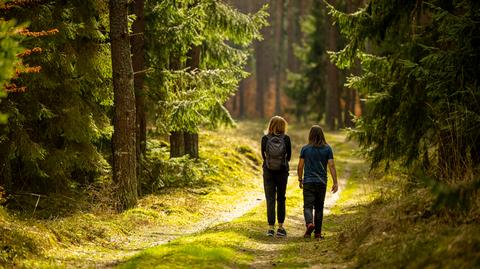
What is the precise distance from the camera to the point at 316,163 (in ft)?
38.0

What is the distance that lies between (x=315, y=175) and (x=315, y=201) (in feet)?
1.75

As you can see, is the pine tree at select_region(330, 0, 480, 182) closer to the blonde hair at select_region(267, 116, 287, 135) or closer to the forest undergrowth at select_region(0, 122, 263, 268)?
the blonde hair at select_region(267, 116, 287, 135)

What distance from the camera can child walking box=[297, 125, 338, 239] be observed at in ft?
37.9

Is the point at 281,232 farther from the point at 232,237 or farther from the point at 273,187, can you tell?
the point at 232,237

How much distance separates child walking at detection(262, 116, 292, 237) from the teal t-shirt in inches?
15.7

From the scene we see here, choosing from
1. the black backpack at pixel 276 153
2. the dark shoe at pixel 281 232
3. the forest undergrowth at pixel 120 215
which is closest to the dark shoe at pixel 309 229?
the dark shoe at pixel 281 232

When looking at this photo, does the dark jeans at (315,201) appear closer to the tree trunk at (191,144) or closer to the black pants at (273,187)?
the black pants at (273,187)

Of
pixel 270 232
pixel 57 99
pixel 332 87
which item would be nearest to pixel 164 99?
pixel 57 99

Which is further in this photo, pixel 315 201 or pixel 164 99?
pixel 164 99

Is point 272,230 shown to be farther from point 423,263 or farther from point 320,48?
point 320,48

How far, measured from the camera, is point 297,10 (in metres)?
66.1

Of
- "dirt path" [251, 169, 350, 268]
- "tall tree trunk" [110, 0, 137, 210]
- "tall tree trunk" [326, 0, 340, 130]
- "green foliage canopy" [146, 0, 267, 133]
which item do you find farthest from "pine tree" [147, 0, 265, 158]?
"tall tree trunk" [326, 0, 340, 130]

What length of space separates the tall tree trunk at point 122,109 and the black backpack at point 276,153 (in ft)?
12.6

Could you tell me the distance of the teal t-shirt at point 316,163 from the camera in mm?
11562
